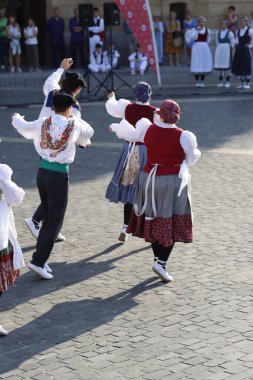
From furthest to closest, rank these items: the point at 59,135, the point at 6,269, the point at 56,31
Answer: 1. the point at 56,31
2. the point at 59,135
3. the point at 6,269

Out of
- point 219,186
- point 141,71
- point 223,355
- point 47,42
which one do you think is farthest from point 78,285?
point 47,42

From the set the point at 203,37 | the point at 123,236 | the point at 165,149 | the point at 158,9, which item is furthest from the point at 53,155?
the point at 158,9

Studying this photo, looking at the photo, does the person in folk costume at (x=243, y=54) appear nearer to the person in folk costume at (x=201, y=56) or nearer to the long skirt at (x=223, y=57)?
the long skirt at (x=223, y=57)

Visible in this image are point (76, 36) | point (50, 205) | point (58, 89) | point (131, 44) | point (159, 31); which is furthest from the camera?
point (131, 44)

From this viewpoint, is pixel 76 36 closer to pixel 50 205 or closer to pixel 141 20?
pixel 141 20

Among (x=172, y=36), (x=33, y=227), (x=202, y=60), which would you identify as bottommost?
(x=33, y=227)

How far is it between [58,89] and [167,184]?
1.60 metres

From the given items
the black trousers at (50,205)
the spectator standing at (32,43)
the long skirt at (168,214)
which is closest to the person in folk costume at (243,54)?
the spectator standing at (32,43)

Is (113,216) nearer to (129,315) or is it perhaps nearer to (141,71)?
(129,315)

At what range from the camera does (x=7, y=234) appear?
6781mm

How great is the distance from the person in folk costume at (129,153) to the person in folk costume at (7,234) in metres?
2.25

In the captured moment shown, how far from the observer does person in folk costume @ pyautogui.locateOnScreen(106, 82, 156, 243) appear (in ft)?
29.3

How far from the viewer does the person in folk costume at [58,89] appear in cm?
855

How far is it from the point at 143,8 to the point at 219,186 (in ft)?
30.1
